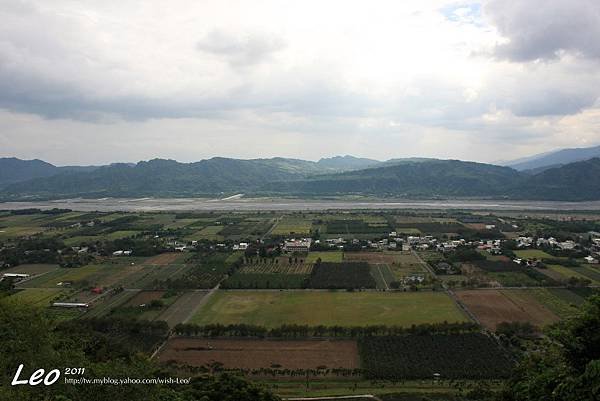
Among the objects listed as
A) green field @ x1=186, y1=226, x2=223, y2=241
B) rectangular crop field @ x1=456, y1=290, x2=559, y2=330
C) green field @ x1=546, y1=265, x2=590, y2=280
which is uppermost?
green field @ x1=186, y1=226, x2=223, y2=241

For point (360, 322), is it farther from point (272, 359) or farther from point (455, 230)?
point (455, 230)

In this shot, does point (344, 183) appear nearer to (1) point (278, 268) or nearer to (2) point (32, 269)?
(1) point (278, 268)

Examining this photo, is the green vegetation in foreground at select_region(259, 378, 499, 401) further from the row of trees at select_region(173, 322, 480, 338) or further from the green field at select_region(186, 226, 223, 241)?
the green field at select_region(186, 226, 223, 241)

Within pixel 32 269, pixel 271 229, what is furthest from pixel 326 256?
pixel 32 269

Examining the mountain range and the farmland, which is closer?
the farmland

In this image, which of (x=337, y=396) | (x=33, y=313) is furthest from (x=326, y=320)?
(x=33, y=313)

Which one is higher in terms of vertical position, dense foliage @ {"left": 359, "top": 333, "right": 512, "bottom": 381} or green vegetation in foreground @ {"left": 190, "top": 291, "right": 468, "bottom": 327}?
green vegetation in foreground @ {"left": 190, "top": 291, "right": 468, "bottom": 327}

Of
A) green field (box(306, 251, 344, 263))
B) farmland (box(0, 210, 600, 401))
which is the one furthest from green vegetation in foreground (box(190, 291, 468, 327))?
green field (box(306, 251, 344, 263))

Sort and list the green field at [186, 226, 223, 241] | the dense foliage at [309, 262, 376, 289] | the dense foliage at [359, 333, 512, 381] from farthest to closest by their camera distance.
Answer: the green field at [186, 226, 223, 241]
the dense foliage at [309, 262, 376, 289]
the dense foliage at [359, 333, 512, 381]
